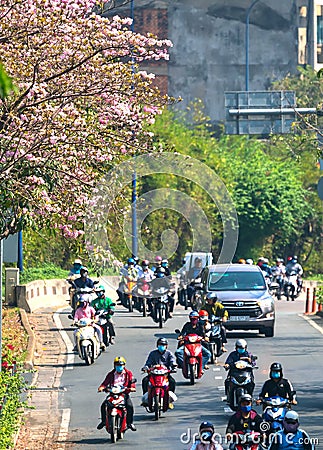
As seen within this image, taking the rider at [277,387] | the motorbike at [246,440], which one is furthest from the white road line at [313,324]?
the motorbike at [246,440]

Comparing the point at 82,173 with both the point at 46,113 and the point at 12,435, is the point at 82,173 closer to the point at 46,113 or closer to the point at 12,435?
the point at 46,113

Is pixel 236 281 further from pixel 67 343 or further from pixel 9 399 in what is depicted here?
pixel 9 399

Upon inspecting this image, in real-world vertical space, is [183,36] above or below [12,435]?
above

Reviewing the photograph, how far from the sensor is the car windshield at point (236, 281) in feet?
92.5

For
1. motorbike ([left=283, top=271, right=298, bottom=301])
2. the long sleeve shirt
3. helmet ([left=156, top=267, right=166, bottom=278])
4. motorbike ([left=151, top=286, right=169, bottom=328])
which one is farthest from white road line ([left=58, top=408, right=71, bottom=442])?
motorbike ([left=283, top=271, right=298, bottom=301])

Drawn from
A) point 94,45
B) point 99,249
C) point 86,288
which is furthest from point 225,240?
point 94,45

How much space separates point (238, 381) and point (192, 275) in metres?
20.2

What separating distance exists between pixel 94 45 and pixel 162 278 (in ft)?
58.6

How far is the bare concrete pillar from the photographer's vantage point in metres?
33.8

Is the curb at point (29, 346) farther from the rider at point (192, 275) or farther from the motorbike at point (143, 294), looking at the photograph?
the rider at point (192, 275)

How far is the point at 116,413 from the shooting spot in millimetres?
15656

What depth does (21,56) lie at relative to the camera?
14.7 meters

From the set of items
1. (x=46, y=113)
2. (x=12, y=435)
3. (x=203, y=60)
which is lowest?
(x=12, y=435)

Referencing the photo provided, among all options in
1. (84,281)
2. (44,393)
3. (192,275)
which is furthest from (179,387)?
(192,275)
